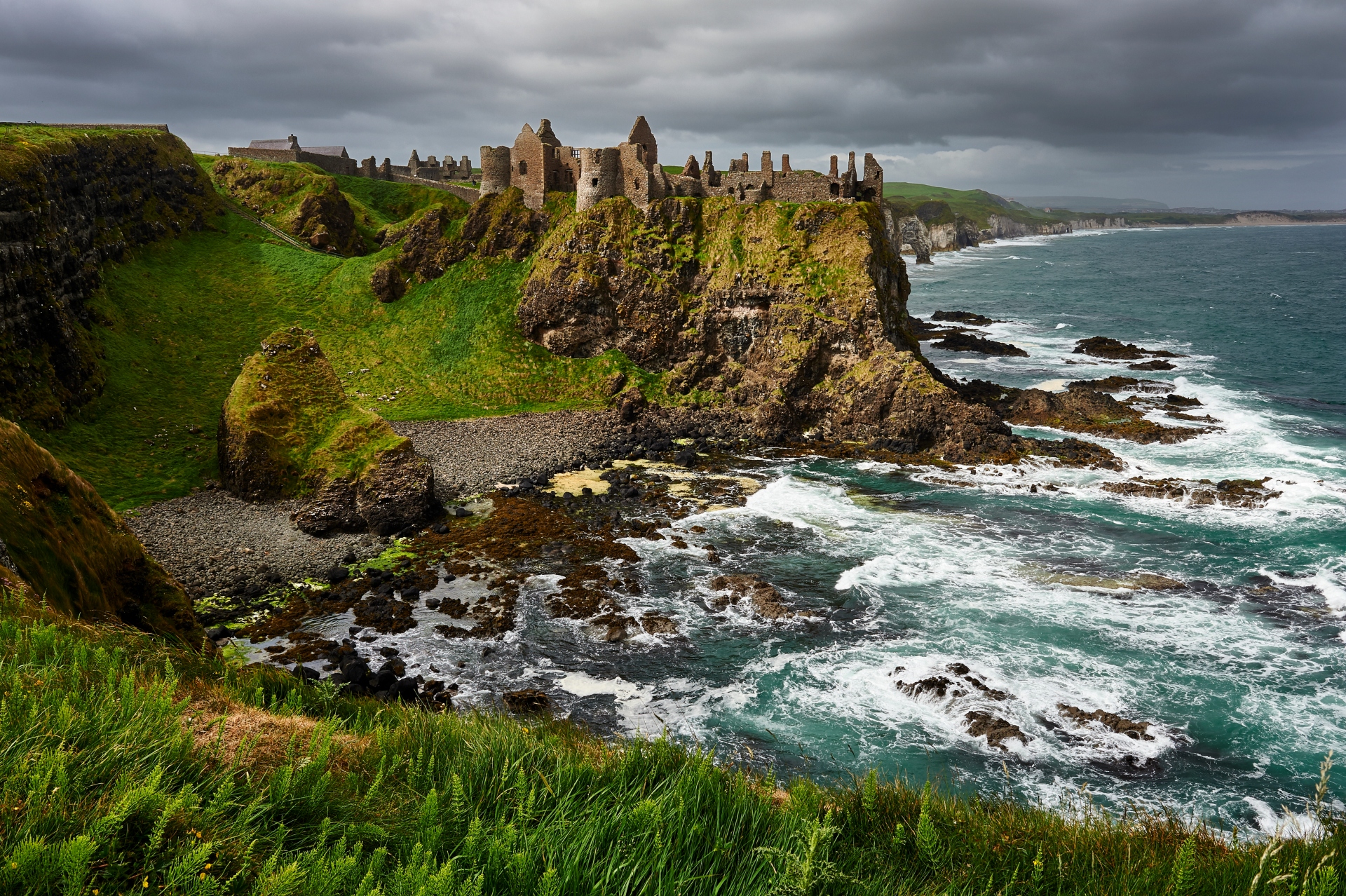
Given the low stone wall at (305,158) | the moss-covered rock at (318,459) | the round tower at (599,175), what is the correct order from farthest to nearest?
1. the low stone wall at (305,158)
2. the round tower at (599,175)
3. the moss-covered rock at (318,459)

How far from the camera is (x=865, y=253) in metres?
52.8

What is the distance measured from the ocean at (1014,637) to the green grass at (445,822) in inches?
268

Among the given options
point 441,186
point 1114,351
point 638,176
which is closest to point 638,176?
point 638,176

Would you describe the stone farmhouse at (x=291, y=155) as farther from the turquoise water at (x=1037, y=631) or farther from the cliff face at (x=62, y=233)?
the turquoise water at (x=1037, y=631)

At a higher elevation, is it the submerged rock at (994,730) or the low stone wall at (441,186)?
the low stone wall at (441,186)

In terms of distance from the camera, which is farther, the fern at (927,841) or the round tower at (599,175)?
the round tower at (599,175)

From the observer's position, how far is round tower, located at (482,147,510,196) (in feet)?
215

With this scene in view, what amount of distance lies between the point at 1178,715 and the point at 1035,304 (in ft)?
327

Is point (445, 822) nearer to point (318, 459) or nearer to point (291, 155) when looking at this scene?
point (318, 459)

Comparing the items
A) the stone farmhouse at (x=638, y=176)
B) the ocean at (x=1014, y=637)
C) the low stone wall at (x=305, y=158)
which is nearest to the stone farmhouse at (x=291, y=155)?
the low stone wall at (x=305, y=158)

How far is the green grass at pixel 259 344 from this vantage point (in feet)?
130

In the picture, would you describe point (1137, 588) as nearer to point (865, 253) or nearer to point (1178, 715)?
point (1178, 715)

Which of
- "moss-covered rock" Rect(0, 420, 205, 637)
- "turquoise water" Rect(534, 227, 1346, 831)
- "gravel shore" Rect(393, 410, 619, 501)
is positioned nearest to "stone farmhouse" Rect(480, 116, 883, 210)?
"gravel shore" Rect(393, 410, 619, 501)

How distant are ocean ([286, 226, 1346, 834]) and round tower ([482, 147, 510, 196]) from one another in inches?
1504
